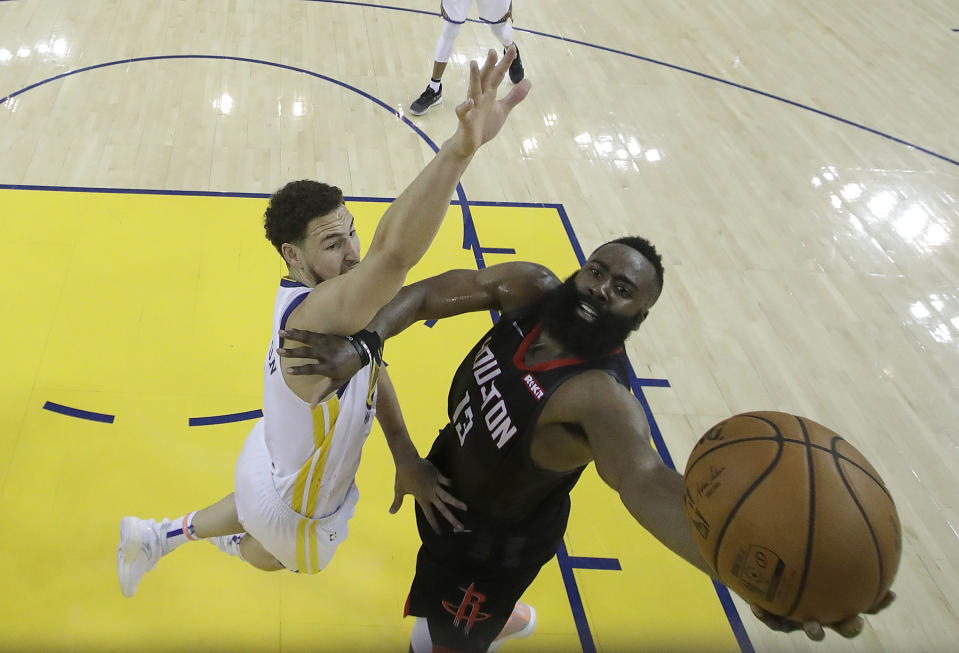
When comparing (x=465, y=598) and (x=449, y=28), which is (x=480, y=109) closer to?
(x=465, y=598)

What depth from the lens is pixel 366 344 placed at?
2.29m

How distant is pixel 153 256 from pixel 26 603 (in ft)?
7.99

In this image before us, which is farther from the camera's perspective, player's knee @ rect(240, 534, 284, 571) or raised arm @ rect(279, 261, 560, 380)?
player's knee @ rect(240, 534, 284, 571)

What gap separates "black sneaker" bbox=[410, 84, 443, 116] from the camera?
6988mm

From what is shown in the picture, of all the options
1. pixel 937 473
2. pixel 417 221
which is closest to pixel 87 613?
pixel 417 221

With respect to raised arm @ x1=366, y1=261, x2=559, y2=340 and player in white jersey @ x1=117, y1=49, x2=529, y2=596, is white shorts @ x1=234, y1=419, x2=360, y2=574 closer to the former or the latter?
player in white jersey @ x1=117, y1=49, x2=529, y2=596

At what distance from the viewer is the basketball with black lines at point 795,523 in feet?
5.41

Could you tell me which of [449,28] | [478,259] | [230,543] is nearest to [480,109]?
[230,543]

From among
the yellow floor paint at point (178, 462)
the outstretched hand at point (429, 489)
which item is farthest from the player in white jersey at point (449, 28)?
the outstretched hand at point (429, 489)

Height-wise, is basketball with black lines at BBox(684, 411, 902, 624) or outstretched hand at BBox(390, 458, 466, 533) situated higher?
basketball with black lines at BBox(684, 411, 902, 624)

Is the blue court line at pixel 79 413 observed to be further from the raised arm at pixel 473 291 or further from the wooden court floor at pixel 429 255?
the raised arm at pixel 473 291

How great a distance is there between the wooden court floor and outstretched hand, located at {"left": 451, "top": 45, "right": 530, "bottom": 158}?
2.50m

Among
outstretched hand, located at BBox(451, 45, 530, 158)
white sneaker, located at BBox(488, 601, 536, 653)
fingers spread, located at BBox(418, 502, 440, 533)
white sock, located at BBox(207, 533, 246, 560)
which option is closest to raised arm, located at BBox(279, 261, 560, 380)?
fingers spread, located at BBox(418, 502, 440, 533)

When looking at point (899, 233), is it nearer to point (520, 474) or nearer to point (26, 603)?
point (520, 474)
